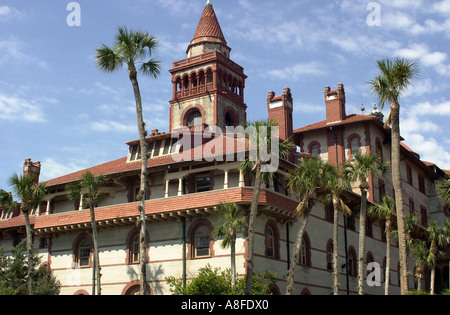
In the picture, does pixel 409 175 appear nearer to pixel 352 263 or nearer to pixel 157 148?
pixel 352 263

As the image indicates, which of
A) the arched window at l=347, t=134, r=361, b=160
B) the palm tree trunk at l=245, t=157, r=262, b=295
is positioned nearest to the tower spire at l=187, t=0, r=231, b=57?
the arched window at l=347, t=134, r=361, b=160

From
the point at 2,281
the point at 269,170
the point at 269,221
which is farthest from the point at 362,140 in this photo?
the point at 2,281

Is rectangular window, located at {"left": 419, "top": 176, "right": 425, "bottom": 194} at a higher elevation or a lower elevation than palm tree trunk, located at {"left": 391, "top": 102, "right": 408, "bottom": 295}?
higher

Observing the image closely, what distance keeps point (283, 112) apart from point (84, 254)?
20.5m

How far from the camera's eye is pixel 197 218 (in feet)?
125

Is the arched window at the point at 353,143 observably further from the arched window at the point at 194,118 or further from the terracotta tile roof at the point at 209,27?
the terracotta tile roof at the point at 209,27

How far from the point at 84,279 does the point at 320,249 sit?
17565mm

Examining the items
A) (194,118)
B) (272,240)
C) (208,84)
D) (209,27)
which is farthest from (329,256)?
(209,27)

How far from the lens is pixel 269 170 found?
34.1m

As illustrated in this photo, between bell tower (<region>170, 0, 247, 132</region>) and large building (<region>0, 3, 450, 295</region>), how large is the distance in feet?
5.70

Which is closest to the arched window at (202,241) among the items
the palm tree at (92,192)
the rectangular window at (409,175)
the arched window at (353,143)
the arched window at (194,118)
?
the palm tree at (92,192)

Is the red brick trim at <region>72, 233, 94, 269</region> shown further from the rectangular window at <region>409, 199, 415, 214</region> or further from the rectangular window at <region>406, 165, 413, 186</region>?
the rectangular window at <region>406, 165, 413, 186</region>

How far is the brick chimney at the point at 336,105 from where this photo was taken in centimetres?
5716

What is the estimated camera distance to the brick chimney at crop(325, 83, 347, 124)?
57.2 m
